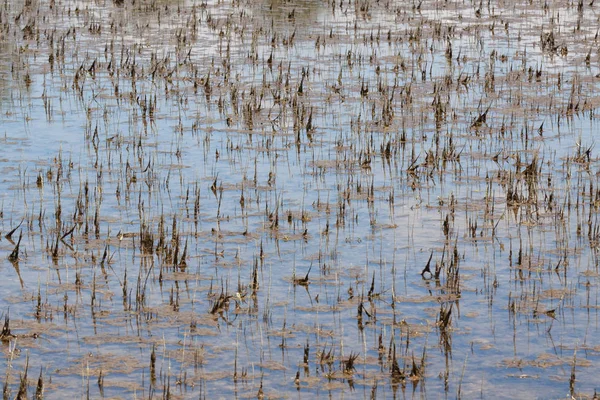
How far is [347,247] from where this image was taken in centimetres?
909

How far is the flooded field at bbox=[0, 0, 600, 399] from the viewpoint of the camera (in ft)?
22.2

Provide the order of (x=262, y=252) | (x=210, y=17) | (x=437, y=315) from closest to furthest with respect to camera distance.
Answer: (x=437, y=315), (x=262, y=252), (x=210, y=17)

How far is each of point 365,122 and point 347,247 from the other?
4.73m

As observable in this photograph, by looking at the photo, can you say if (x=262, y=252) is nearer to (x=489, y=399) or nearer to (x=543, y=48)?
(x=489, y=399)

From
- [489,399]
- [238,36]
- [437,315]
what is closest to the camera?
[489,399]

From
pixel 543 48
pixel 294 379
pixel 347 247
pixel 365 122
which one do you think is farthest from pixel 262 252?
pixel 543 48

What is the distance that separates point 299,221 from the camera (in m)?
9.80

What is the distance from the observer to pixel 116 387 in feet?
21.1

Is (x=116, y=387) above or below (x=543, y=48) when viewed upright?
below

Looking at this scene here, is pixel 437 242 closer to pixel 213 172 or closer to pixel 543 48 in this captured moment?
pixel 213 172

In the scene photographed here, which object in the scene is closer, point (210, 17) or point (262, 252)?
point (262, 252)

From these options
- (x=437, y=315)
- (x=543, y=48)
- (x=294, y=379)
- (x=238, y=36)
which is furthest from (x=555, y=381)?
(x=238, y=36)

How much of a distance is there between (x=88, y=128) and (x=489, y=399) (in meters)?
8.33

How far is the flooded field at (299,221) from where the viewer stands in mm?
6766
